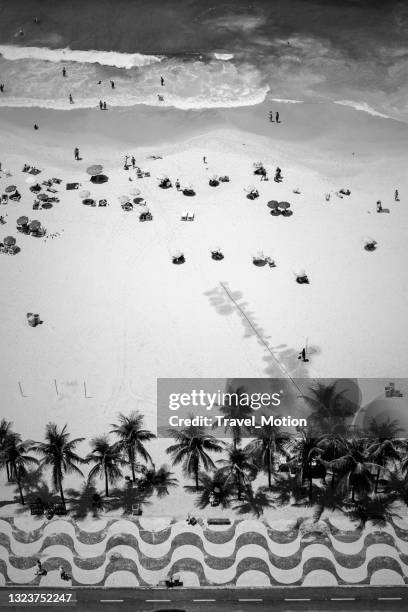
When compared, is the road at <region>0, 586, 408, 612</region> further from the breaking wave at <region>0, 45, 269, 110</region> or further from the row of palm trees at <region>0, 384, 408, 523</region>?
the breaking wave at <region>0, 45, 269, 110</region>

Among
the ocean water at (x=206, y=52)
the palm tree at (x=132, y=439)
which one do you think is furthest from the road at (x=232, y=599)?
the ocean water at (x=206, y=52)

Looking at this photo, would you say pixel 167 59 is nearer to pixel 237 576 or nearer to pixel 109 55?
pixel 109 55


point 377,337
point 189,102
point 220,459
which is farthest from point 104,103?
point 220,459

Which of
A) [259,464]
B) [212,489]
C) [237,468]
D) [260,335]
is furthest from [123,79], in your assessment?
[237,468]

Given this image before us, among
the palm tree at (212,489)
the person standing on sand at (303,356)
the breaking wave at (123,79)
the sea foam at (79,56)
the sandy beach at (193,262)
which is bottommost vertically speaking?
the palm tree at (212,489)

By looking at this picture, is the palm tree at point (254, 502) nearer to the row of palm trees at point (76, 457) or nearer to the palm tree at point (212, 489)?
the palm tree at point (212, 489)

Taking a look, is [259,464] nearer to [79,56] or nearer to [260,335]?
[260,335]
